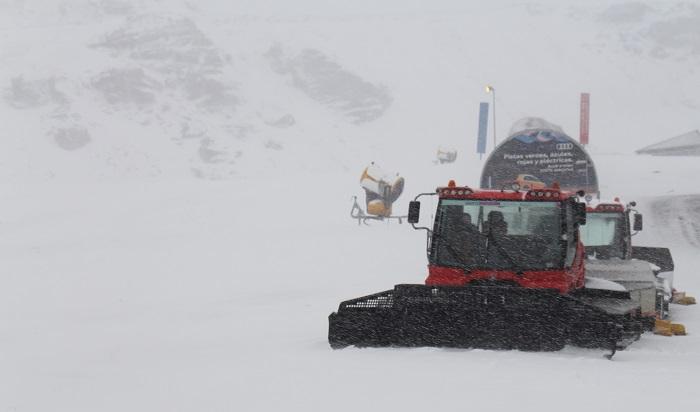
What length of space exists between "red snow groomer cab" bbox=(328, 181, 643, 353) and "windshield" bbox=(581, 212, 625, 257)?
16.9 feet

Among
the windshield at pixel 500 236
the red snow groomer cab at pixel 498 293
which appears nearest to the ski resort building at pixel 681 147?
the red snow groomer cab at pixel 498 293

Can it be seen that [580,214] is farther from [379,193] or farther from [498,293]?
[379,193]

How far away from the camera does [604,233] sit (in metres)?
16.0

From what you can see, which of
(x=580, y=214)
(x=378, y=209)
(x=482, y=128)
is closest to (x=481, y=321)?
(x=580, y=214)

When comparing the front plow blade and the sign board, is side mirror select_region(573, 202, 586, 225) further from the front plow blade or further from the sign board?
the sign board

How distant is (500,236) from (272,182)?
34.1 m

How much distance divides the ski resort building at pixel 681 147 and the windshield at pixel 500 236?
166 feet

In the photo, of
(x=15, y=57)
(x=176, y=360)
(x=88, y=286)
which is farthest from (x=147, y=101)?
(x=176, y=360)

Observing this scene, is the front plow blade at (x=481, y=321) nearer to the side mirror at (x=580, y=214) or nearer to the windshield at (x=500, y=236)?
the windshield at (x=500, y=236)

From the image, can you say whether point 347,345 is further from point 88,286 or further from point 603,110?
point 603,110

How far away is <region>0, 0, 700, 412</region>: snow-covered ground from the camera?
8172 millimetres

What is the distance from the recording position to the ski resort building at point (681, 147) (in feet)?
186

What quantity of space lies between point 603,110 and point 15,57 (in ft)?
229

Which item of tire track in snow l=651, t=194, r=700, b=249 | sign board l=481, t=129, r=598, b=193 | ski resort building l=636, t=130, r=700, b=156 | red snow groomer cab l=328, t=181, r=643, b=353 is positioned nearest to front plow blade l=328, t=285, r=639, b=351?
red snow groomer cab l=328, t=181, r=643, b=353
